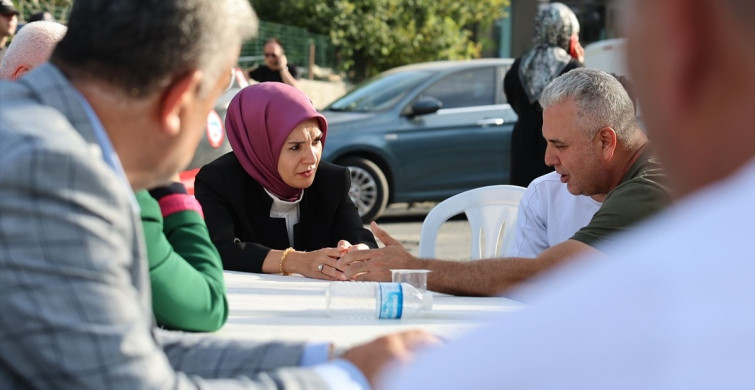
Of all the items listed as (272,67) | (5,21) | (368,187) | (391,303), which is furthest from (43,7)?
(391,303)

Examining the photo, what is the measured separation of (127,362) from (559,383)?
3.25 feet

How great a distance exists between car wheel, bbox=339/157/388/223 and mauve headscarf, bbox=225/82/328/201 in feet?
19.1

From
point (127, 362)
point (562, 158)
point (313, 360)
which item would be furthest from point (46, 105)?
point (562, 158)

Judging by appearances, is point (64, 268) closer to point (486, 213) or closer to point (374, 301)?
point (374, 301)

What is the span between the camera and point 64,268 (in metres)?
1.30

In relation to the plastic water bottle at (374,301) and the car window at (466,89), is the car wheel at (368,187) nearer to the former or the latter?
the car window at (466,89)

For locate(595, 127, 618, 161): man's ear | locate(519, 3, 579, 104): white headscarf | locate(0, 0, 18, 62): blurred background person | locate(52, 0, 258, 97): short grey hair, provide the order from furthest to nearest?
locate(0, 0, 18, 62): blurred background person → locate(519, 3, 579, 104): white headscarf → locate(595, 127, 618, 161): man's ear → locate(52, 0, 258, 97): short grey hair

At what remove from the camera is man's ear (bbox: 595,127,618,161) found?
3502mm

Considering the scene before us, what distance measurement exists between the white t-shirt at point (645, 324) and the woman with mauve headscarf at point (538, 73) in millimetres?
5960

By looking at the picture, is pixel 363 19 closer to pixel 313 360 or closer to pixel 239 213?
pixel 239 213

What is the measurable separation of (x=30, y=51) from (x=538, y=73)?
366 centimetres

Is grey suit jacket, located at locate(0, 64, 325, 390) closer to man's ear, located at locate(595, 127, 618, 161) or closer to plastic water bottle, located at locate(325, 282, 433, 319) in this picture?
plastic water bottle, located at locate(325, 282, 433, 319)

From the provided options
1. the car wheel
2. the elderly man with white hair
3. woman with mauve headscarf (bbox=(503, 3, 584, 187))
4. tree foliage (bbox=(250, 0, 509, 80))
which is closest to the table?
the elderly man with white hair

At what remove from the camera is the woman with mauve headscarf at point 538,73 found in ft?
21.1
